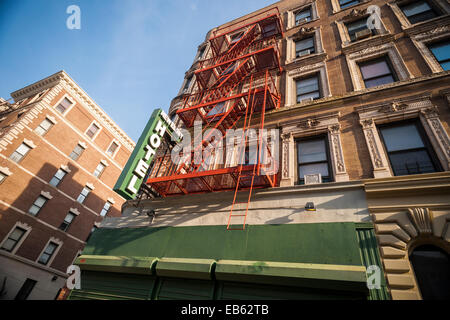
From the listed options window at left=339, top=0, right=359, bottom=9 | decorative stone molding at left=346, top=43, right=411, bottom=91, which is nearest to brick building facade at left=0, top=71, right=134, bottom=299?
decorative stone molding at left=346, top=43, right=411, bottom=91

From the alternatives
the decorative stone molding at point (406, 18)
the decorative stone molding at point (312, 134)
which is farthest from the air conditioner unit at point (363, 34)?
the decorative stone molding at point (312, 134)

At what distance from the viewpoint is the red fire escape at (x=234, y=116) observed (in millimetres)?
7999

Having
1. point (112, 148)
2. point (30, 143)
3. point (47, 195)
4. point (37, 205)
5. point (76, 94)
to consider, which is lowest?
point (37, 205)

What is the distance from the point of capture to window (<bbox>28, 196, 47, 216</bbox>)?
2088 centimetres

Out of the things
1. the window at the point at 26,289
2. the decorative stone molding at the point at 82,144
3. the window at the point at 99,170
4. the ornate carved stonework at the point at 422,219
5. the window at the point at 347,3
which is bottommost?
the window at the point at 26,289

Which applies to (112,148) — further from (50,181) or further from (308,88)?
(308,88)

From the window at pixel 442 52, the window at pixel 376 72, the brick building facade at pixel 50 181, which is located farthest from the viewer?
the brick building facade at pixel 50 181

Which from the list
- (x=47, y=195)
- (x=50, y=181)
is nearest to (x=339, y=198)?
(x=47, y=195)

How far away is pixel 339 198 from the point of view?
6660 mm

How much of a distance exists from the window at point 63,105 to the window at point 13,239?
1290cm

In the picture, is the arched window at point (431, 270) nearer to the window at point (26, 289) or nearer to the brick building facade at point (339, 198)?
the brick building facade at point (339, 198)

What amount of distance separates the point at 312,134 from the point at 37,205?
25178 millimetres

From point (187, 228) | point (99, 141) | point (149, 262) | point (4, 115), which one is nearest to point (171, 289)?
point (149, 262)

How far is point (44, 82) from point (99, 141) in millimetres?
9924
